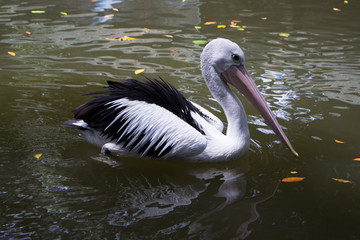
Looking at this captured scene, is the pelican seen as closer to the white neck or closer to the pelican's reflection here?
the white neck

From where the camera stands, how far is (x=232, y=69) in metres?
4.25

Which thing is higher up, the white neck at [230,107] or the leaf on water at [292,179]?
the white neck at [230,107]

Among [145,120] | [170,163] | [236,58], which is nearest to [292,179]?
[170,163]

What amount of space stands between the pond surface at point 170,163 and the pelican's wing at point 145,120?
21 centimetres

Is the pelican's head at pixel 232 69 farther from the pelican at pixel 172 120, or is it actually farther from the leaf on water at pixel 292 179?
the leaf on water at pixel 292 179

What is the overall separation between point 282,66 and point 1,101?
13.2 ft

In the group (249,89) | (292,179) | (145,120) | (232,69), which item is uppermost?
(232,69)

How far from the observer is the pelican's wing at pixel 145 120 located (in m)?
4.01

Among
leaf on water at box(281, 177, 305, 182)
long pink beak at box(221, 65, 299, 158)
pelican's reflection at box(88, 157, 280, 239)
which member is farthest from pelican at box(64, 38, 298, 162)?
leaf on water at box(281, 177, 305, 182)

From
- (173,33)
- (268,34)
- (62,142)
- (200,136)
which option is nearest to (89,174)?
(62,142)

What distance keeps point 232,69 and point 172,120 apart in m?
0.76

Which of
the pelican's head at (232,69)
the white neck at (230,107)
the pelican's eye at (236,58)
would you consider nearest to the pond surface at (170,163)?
the white neck at (230,107)

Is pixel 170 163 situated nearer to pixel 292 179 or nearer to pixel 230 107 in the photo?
pixel 230 107

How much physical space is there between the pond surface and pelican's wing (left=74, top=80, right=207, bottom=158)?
21 cm
